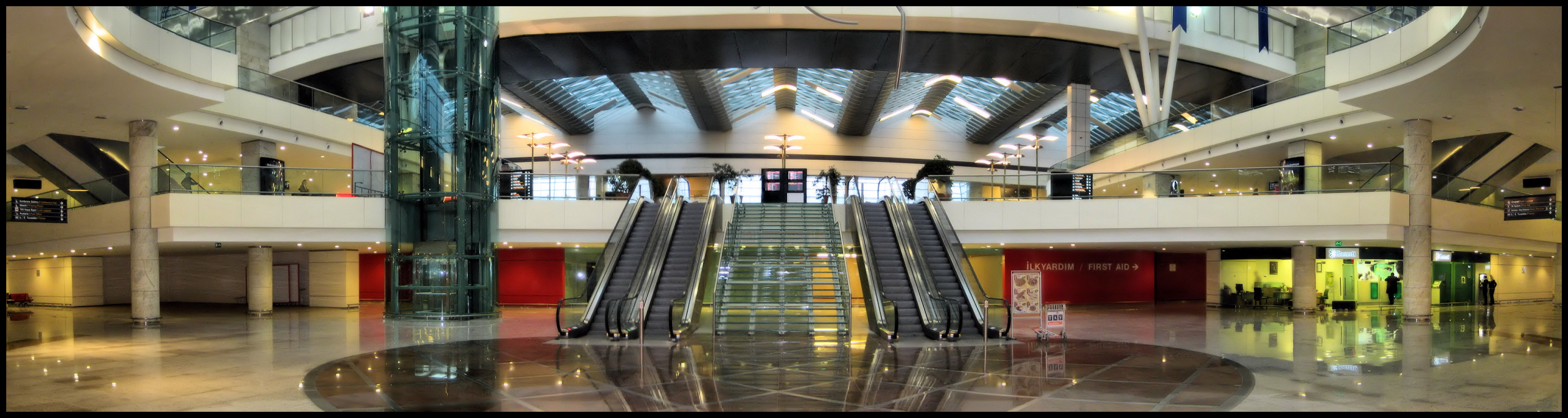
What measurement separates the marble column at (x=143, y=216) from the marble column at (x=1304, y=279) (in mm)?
23588

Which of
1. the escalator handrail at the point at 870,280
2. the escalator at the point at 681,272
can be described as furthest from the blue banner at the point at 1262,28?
the escalator at the point at 681,272

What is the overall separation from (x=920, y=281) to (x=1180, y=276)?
17528mm

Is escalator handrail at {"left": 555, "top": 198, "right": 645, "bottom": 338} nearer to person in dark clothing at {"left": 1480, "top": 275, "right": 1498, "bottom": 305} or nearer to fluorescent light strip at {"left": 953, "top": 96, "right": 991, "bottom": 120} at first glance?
fluorescent light strip at {"left": 953, "top": 96, "right": 991, "bottom": 120}

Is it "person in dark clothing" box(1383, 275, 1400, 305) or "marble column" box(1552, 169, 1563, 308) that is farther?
"marble column" box(1552, 169, 1563, 308)

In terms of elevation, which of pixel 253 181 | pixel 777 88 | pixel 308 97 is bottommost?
pixel 253 181

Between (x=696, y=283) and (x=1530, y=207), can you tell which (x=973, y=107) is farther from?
(x=696, y=283)

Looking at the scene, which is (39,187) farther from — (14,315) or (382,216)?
(382,216)

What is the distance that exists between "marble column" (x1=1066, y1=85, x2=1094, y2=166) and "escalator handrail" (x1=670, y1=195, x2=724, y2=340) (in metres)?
13.5

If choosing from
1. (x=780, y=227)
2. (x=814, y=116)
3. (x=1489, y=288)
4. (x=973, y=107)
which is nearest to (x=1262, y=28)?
(x=1489, y=288)

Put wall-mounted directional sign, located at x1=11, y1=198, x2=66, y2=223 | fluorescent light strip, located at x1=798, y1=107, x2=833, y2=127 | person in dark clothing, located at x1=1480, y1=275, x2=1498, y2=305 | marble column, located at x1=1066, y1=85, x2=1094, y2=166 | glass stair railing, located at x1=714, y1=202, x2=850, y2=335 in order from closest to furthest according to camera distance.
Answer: glass stair railing, located at x1=714, y1=202, x2=850, y2=335 → wall-mounted directional sign, located at x1=11, y1=198, x2=66, y2=223 → person in dark clothing, located at x1=1480, y1=275, x2=1498, y2=305 → marble column, located at x1=1066, y1=85, x2=1094, y2=166 → fluorescent light strip, located at x1=798, y1=107, x2=833, y2=127

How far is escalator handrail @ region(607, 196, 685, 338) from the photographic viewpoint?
13.9 meters

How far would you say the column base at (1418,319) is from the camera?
714 inches

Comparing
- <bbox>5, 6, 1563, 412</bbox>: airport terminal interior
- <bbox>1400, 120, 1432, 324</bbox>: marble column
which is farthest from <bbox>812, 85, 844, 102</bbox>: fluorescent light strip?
<bbox>1400, 120, 1432, 324</bbox>: marble column

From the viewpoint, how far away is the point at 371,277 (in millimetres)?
28453
